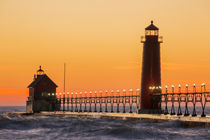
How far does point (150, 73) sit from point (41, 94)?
139ft

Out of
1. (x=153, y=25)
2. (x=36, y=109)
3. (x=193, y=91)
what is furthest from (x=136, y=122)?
(x=36, y=109)

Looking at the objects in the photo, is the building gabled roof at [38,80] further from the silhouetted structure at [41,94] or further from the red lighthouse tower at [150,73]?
the red lighthouse tower at [150,73]

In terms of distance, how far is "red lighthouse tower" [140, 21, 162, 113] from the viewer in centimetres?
6431

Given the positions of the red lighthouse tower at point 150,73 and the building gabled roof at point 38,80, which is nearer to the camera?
the red lighthouse tower at point 150,73

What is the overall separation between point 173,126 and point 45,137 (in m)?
15.7

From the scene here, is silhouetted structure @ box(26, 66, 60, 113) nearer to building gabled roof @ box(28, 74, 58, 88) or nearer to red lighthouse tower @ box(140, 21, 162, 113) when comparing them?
building gabled roof @ box(28, 74, 58, 88)

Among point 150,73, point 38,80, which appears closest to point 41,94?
point 38,80

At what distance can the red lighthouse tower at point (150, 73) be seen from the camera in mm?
64312

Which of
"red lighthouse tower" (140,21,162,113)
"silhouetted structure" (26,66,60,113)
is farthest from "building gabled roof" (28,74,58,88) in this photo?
"red lighthouse tower" (140,21,162,113)

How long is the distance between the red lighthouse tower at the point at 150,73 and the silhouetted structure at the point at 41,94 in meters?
39.6

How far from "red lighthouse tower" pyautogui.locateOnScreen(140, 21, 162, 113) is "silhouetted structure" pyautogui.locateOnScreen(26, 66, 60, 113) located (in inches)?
1560

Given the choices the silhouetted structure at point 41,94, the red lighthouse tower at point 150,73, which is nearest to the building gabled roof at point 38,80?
the silhouetted structure at point 41,94

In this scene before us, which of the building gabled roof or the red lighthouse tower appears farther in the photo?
the building gabled roof

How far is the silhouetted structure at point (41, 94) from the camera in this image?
100938 millimetres
